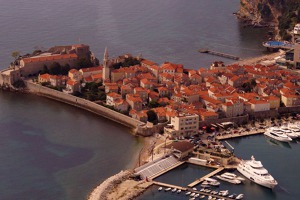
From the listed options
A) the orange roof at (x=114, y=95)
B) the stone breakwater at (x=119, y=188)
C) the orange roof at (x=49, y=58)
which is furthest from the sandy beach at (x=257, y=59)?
the stone breakwater at (x=119, y=188)

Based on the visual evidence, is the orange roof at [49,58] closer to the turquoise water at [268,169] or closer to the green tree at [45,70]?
the green tree at [45,70]

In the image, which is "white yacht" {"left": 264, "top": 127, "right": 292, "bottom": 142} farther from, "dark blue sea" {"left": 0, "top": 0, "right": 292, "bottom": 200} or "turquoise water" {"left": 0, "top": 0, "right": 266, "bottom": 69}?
"turquoise water" {"left": 0, "top": 0, "right": 266, "bottom": 69}

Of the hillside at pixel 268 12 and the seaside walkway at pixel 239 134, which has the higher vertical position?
the hillside at pixel 268 12

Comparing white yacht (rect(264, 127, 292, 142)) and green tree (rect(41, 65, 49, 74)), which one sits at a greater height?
green tree (rect(41, 65, 49, 74))

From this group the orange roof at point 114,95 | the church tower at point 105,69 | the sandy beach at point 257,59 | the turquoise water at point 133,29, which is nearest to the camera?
the orange roof at point 114,95

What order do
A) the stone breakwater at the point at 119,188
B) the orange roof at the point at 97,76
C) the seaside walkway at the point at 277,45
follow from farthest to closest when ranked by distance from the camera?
the seaside walkway at the point at 277,45
the orange roof at the point at 97,76
the stone breakwater at the point at 119,188

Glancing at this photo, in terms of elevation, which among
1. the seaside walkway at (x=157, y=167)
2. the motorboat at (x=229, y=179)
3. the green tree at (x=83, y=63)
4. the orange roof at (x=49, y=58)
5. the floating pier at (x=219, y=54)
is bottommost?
the motorboat at (x=229, y=179)

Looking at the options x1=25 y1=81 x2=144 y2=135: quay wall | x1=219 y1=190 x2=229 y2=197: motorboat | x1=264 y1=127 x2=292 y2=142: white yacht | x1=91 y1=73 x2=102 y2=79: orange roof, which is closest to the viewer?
Result: x1=219 y1=190 x2=229 y2=197: motorboat

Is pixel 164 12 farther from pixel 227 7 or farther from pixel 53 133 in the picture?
pixel 53 133

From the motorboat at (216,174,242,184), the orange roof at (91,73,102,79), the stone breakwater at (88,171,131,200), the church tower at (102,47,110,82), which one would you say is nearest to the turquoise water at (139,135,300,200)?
the motorboat at (216,174,242,184)
